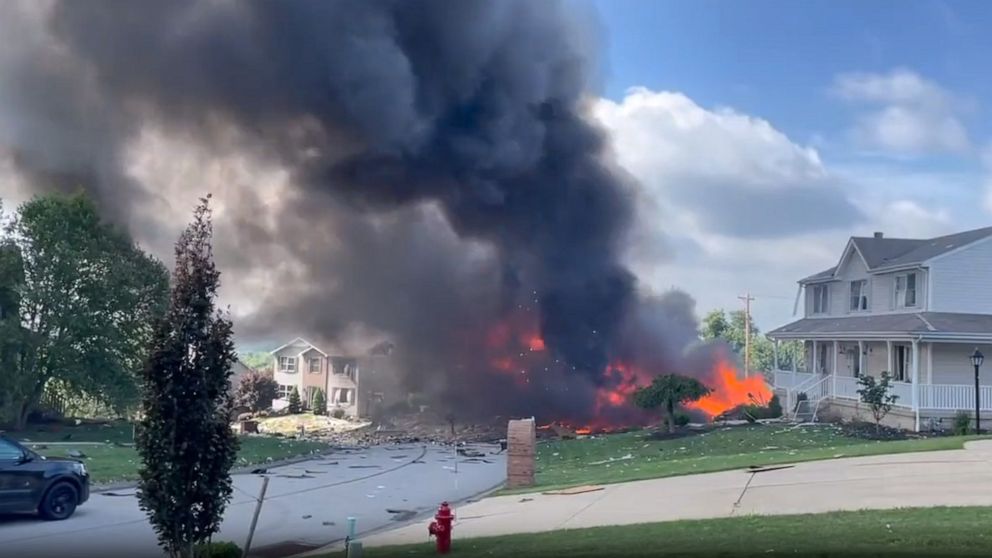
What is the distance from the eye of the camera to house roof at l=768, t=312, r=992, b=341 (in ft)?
88.0

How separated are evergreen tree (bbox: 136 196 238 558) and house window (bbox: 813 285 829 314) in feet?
104

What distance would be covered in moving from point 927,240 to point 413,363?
24.9m

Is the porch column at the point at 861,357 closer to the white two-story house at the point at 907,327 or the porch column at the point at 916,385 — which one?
the white two-story house at the point at 907,327

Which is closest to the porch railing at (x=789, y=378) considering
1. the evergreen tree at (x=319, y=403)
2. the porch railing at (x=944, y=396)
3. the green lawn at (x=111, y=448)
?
the porch railing at (x=944, y=396)

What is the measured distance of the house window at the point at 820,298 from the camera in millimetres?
37312

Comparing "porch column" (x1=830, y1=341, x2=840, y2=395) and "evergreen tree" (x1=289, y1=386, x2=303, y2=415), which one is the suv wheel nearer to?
"porch column" (x1=830, y1=341, x2=840, y2=395)

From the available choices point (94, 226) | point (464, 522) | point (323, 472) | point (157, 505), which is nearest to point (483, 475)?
point (323, 472)

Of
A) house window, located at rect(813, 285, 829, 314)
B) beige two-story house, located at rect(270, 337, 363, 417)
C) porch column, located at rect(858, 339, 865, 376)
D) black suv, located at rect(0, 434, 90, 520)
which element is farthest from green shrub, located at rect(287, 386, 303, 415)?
black suv, located at rect(0, 434, 90, 520)

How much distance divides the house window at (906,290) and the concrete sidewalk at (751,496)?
46.3ft

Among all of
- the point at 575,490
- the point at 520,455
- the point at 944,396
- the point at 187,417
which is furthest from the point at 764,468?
the point at 944,396

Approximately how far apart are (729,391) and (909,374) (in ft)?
48.9

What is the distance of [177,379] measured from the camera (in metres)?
8.88

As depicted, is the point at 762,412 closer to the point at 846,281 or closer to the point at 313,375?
the point at 846,281

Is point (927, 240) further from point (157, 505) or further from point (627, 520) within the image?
point (157, 505)
